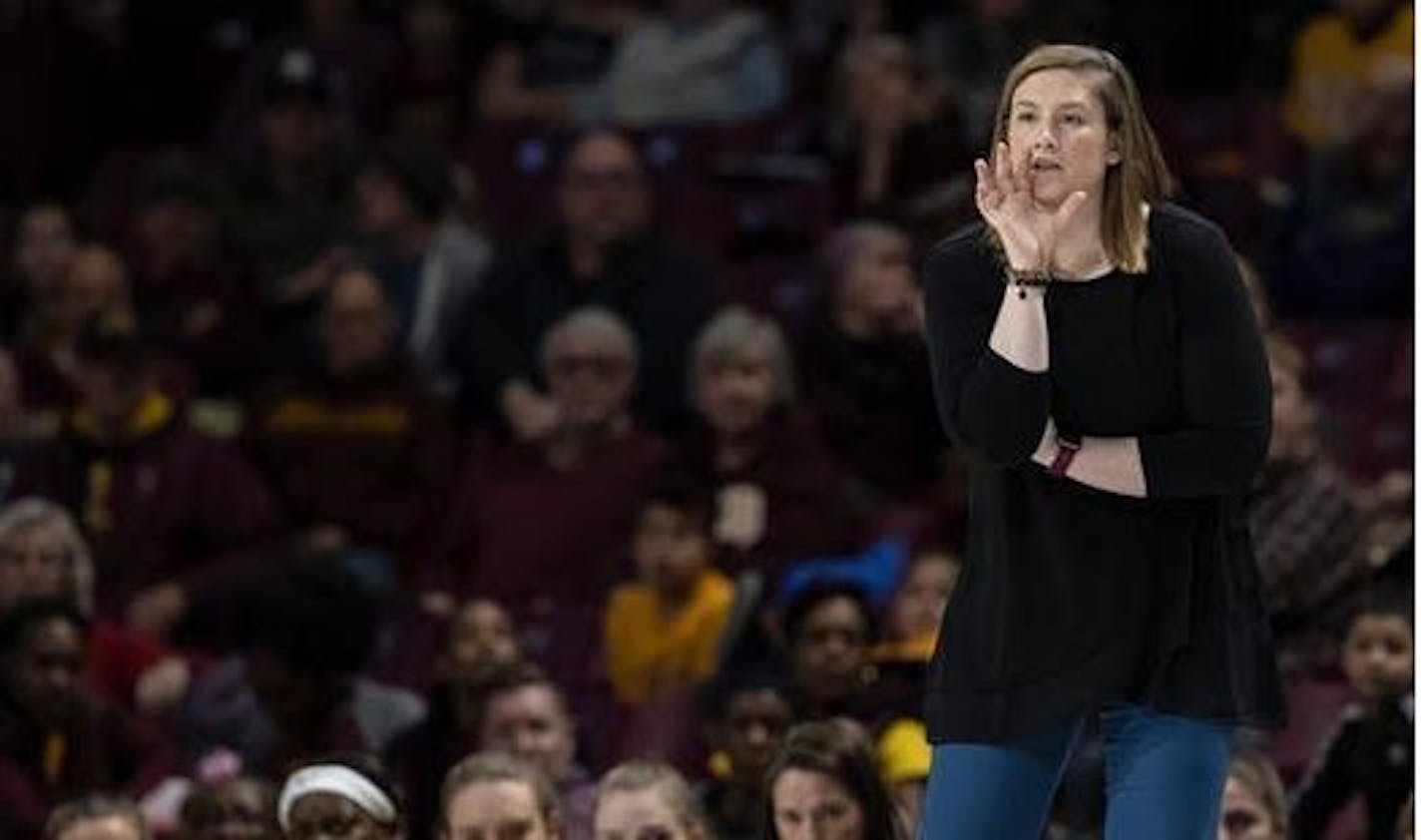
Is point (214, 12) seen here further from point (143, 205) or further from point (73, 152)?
point (143, 205)

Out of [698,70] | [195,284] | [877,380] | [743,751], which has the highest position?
[698,70]

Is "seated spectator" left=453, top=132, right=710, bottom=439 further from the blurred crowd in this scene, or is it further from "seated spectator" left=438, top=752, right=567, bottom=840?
"seated spectator" left=438, top=752, right=567, bottom=840

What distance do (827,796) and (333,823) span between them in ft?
3.97

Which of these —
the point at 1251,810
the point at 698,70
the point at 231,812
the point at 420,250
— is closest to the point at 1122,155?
the point at 1251,810

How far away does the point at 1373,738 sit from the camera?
30.2 ft

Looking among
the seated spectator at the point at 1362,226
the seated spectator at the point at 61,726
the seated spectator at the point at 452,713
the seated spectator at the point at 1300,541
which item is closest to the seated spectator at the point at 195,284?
the seated spectator at the point at 61,726

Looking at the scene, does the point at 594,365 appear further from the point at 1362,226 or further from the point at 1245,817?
the point at 1245,817

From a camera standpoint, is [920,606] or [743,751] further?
[920,606]

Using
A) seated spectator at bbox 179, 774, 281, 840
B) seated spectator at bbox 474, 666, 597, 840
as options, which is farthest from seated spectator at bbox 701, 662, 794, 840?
seated spectator at bbox 179, 774, 281, 840

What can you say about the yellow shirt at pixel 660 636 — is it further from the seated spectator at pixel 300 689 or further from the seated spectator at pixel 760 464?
the seated spectator at pixel 300 689

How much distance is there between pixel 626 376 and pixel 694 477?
1.88 feet

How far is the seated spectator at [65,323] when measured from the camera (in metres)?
12.9

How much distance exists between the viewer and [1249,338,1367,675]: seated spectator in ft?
33.2

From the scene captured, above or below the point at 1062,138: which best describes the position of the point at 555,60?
above
